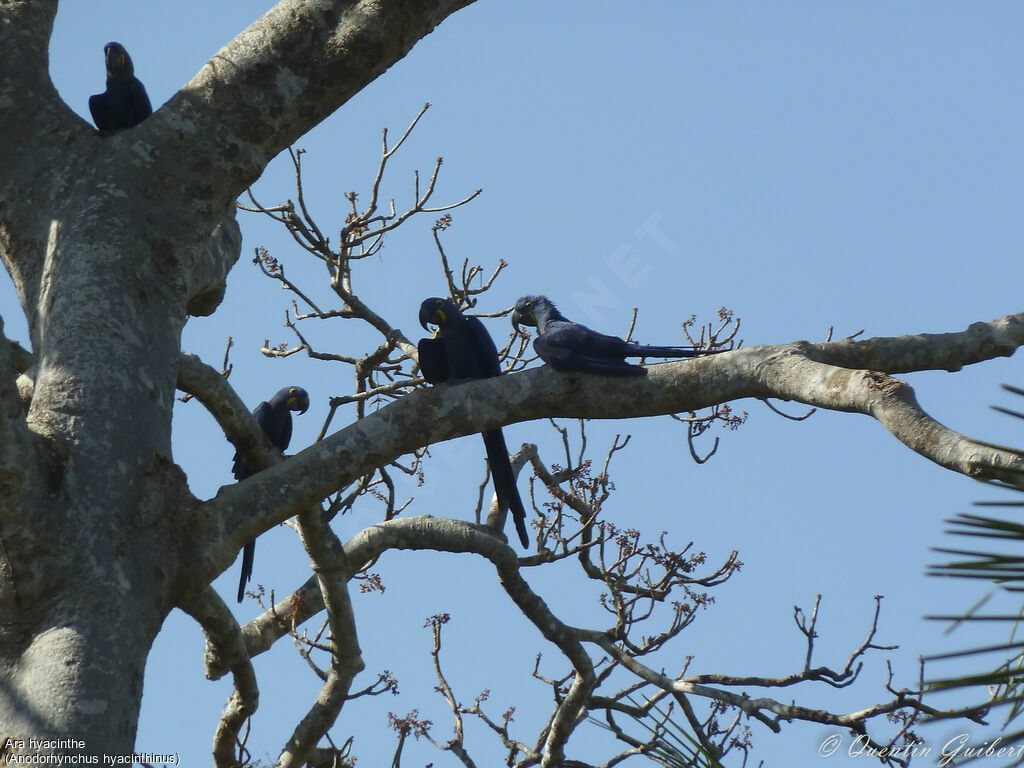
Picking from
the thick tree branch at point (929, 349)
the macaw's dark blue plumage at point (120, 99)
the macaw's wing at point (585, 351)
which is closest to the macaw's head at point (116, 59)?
the macaw's dark blue plumage at point (120, 99)

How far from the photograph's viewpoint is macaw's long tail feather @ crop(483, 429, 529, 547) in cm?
440

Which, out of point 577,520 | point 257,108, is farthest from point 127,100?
point 577,520

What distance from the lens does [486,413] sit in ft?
10.6

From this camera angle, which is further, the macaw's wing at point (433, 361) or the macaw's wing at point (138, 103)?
the macaw's wing at point (433, 361)

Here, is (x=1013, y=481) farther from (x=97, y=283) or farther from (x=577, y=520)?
(x=577, y=520)

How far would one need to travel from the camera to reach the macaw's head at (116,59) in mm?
4816

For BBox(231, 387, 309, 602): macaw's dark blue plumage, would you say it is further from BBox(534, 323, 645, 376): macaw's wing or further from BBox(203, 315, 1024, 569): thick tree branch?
BBox(203, 315, 1024, 569): thick tree branch

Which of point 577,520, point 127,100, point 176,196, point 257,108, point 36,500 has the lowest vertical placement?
point 36,500

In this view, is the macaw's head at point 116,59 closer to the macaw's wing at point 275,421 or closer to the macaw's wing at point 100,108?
the macaw's wing at point 100,108

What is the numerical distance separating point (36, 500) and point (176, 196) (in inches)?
43.7

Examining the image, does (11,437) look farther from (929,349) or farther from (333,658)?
(929,349)

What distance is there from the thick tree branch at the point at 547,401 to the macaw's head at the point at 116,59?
2749mm

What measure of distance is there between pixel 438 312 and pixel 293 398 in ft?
4.30

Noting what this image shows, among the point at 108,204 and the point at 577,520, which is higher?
the point at 577,520
